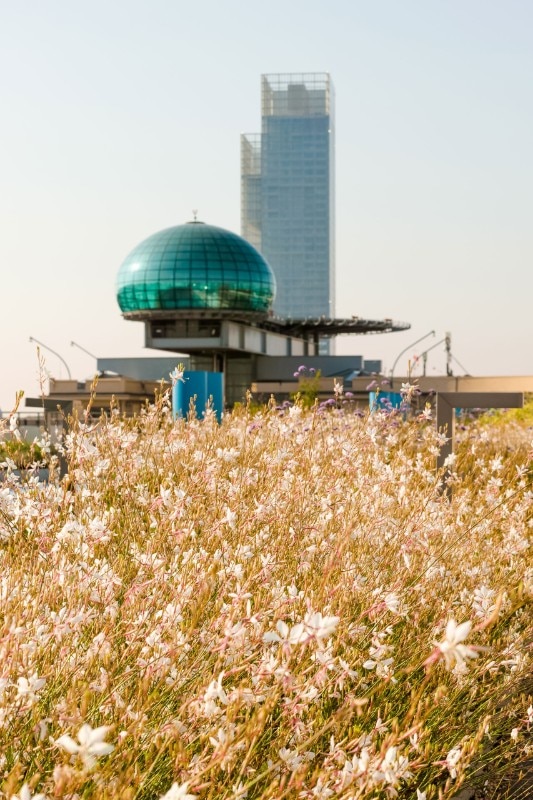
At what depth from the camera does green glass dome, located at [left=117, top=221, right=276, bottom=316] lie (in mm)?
72062

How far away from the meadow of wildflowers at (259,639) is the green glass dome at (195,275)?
215ft

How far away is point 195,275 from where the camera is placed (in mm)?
72250

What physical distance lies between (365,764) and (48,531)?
8.55ft

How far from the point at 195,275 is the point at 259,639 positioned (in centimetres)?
7071

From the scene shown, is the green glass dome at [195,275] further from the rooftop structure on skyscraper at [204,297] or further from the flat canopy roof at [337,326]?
the flat canopy roof at [337,326]

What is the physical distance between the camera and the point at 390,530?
5105 mm

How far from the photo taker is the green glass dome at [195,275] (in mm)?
72062

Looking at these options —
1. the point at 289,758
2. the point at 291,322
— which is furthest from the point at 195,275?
the point at 289,758

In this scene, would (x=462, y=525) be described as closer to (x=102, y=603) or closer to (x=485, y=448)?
(x=102, y=603)

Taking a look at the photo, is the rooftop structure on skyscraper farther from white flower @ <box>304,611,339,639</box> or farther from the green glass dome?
white flower @ <box>304,611,339,639</box>

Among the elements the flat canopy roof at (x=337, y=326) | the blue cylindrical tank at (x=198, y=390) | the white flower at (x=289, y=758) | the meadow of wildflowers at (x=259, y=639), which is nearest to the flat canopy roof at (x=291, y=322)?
the flat canopy roof at (x=337, y=326)

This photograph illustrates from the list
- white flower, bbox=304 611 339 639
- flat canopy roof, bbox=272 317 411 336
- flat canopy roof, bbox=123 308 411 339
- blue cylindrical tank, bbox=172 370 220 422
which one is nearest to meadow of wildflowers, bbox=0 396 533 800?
white flower, bbox=304 611 339 639

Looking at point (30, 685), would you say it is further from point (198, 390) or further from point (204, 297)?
point (204, 297)

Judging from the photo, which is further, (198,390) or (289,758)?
(198,390)
